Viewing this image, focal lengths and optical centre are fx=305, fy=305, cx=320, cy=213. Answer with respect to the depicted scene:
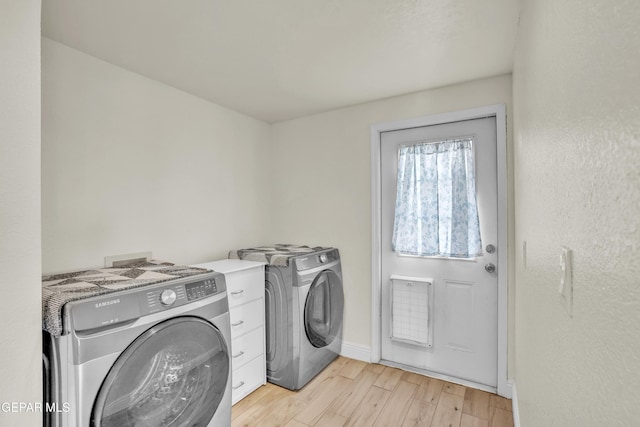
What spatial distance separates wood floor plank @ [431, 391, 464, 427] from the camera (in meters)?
1.92

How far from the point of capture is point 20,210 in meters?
0.93

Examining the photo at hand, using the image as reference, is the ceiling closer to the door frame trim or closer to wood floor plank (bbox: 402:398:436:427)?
the door frame trim

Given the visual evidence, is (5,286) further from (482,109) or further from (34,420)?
(482,109)

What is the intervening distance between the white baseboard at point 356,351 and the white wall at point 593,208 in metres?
1.93

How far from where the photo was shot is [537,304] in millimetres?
1029

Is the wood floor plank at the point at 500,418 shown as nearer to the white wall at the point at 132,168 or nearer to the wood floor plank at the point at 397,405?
the wood floor plank at the point at 397,405

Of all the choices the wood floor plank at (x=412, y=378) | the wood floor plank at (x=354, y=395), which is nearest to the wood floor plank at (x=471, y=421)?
the wood floor plank at (x=412, y=378)

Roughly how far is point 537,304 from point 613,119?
83 cm

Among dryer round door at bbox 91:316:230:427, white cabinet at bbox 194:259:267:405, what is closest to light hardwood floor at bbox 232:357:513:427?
white cabinet at bbox 194:259:267:405

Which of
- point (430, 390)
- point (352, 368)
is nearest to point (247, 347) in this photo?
point (352, 368)

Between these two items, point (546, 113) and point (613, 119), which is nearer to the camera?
point (613, 119)

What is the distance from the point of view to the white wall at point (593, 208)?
0.36m

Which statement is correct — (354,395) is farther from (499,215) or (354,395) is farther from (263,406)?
(499,215)

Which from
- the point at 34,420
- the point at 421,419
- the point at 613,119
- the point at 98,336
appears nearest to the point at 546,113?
the point at 613,119
